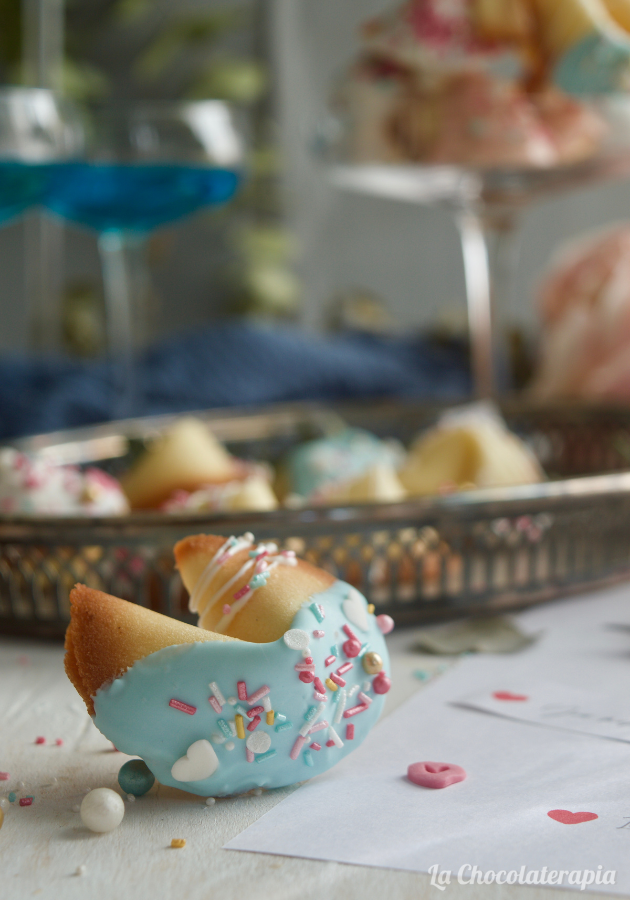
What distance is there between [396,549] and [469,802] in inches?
6.5

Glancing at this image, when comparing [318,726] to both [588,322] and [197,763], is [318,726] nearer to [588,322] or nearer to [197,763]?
[197,763]

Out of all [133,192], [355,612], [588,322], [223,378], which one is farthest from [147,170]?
[355,612]

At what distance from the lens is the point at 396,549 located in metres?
0.44

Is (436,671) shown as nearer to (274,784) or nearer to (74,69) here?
(274,784)

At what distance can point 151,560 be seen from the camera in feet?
1.36

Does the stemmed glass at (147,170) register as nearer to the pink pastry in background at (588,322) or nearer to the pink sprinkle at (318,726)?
the pink pastry in background at (588,322)

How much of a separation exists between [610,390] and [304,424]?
0.25m

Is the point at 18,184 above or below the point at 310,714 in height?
above

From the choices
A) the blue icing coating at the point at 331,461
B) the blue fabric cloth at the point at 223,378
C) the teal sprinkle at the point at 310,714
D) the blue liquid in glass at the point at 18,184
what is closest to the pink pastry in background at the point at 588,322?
the blue fabric cloth at the point at 223,378

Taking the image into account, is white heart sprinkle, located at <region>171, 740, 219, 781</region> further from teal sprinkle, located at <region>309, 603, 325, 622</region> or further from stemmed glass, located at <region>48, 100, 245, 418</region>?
stemmed glass, located at <region>48, 100, 245, 418</region>

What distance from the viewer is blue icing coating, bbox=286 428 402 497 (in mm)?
560

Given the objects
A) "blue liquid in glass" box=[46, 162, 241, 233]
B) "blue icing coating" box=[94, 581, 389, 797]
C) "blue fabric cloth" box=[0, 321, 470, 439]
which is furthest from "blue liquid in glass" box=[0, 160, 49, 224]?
"blue icing coating" box=[94, 581, 389, 797]

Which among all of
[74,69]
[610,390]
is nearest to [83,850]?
[610,390]

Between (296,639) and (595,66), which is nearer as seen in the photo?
(296,639)
